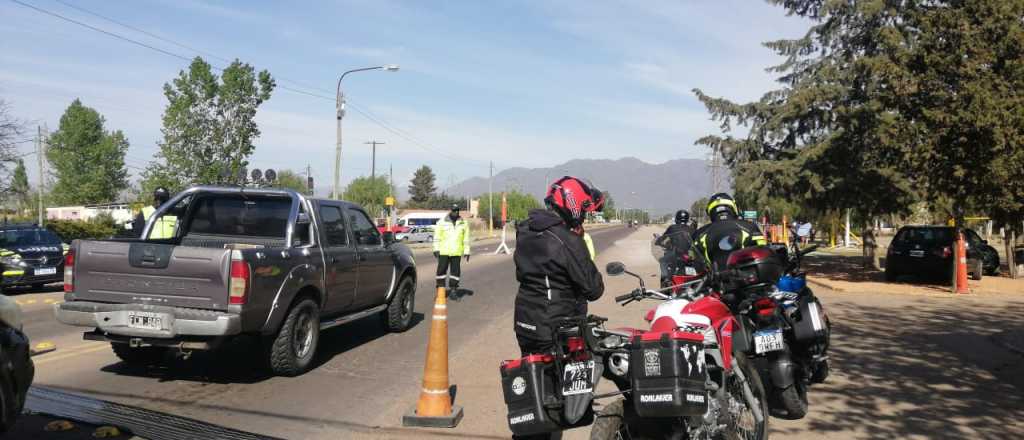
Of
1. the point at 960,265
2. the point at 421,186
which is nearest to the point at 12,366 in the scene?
the point at 960,265

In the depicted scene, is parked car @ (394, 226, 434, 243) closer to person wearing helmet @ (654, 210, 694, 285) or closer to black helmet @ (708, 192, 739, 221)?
person wearing helmet @ (654, 210, 694, 285)

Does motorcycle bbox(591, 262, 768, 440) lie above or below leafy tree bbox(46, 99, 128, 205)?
below

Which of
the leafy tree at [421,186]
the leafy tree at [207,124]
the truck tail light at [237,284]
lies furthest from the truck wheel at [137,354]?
the leafy tree at [421,186]

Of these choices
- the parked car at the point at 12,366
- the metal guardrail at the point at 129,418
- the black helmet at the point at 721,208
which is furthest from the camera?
the black helmet at the point at 721,208

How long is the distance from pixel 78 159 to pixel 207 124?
118 ft

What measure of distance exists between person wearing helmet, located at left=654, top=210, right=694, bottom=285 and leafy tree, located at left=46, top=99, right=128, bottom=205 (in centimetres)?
7529

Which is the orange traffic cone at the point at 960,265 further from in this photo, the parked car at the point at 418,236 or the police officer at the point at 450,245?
the parked car at the point at 418,236

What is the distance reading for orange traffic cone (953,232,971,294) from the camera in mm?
17500

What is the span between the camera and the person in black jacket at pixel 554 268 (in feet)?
15.2

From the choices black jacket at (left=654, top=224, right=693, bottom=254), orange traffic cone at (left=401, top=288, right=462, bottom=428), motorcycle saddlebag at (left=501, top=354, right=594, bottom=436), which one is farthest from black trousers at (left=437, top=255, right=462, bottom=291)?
motorcycle saddlebag at (left=501, top=354, right=594, bottom=436)

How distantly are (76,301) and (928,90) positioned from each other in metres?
16.2

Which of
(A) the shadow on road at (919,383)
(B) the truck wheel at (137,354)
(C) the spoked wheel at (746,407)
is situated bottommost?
(A) the shadow on road at (919,383)

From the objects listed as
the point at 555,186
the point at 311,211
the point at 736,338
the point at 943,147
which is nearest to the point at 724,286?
the point at 736,338

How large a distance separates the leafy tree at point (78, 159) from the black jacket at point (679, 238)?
75719 millimetres
